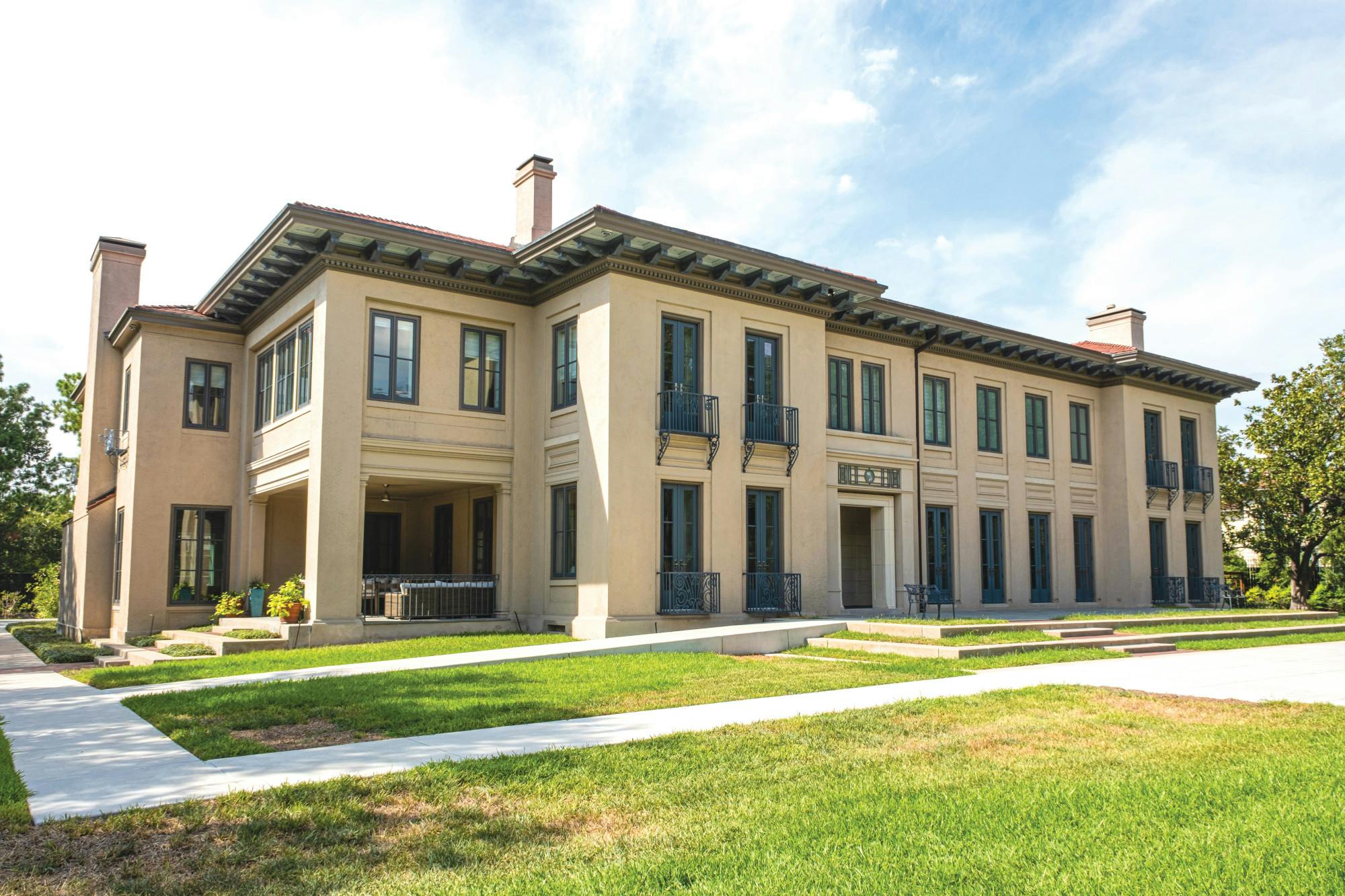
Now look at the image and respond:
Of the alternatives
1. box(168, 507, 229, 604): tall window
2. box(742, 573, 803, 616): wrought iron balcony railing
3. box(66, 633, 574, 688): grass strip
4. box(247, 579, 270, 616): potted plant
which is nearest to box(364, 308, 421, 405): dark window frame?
box(66, 633, 574, 688): grass strip

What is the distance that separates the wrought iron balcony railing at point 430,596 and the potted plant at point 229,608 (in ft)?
9.41

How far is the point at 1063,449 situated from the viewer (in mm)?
28031

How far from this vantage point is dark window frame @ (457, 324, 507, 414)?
1962 cm

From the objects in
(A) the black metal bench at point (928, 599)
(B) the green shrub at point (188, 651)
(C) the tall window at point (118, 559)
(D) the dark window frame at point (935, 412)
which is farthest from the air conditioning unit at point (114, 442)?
(D) the dark window frame at point (935, 412)

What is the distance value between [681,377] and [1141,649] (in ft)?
30.7

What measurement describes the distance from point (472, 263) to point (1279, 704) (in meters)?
14.7

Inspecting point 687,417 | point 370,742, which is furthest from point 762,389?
point 370,742

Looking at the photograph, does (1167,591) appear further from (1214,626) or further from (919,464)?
(919,464)

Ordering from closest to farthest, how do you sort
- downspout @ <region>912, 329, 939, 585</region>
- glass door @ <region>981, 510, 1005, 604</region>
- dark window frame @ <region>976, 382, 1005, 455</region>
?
1. downspout @ <region>912, 329, 939, 585</region>
2. glass door @ <region>981, 510, 1005, 604</region>
3. dark window frame @ <region>976, 382, 1005, 455</region>

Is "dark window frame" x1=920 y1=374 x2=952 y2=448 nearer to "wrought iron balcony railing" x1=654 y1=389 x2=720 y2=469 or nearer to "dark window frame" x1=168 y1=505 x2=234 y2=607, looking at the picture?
"wrought iron balcony railing" x1=654 y1=389 x2=720 y2=469

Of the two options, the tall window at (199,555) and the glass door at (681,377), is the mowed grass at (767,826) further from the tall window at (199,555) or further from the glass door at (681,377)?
the tall window at (199,555)

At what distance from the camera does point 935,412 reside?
25.3 metres

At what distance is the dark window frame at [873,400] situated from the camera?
23516mm

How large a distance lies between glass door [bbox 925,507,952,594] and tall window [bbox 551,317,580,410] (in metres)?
9.96
